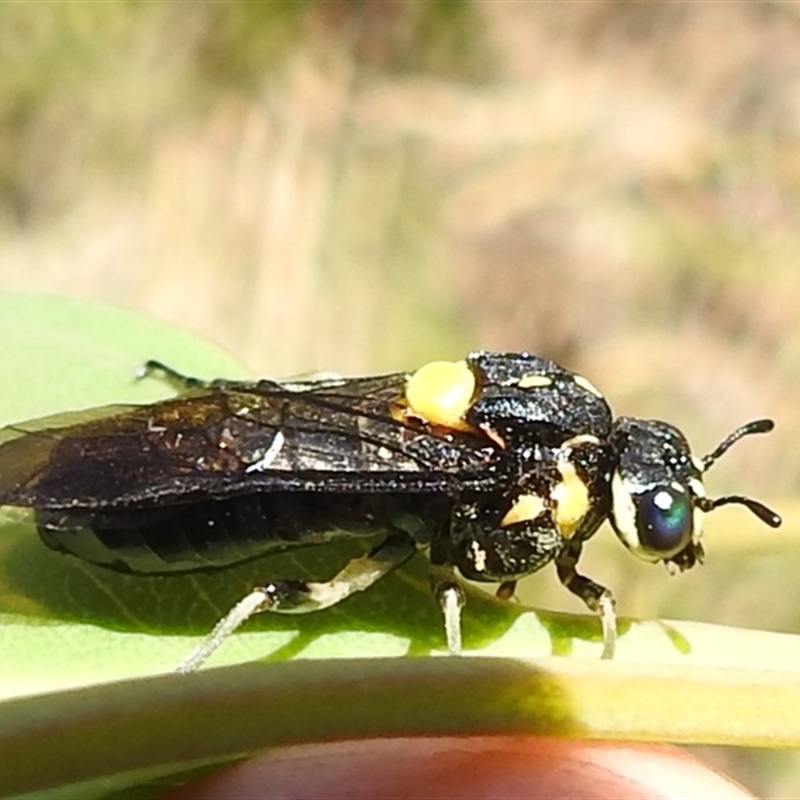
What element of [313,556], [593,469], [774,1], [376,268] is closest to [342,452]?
[313,556]

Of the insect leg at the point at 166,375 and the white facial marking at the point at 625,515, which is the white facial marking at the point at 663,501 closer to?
the white facial marking at the point at 625,515

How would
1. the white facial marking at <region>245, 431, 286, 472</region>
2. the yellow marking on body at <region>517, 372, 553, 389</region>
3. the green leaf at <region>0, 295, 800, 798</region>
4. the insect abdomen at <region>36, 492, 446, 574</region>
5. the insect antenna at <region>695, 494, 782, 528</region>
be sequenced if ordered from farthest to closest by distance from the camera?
the yellow marking on body at <region>517, 372, 553, 389</region> → the insect antenna at <region>695, 494, 782, 528</region> → the white facial marking at <region>245, 431, 286, 472</region> → the insect abdomen at <region>36, 492, 446, 574</region> → the green leaf at <region>0, 295, 800, 798</region>

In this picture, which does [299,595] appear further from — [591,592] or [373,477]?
[591,592]

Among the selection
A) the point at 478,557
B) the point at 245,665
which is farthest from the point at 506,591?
the point at 245,665

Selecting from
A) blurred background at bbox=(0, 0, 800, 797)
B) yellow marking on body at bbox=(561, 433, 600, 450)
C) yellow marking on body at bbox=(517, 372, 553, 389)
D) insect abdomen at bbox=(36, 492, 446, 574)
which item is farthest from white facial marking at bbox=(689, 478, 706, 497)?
blurred background at bbox=(0, 0, 800, 797)

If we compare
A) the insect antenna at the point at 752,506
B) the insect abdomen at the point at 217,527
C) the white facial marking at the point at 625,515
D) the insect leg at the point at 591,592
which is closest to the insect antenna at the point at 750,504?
the insect antenna at the point at 752,506

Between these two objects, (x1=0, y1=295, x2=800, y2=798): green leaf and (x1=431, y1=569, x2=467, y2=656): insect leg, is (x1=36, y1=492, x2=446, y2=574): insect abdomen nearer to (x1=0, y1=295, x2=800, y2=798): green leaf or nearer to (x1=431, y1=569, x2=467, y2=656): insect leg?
(x1=0, y1=295, x2=800, y2=798): green leaf

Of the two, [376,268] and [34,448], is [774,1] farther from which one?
[34,448]

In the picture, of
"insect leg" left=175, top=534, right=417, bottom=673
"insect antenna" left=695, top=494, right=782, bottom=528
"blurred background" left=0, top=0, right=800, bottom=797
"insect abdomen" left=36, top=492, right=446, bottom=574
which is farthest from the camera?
"blurred background" left=0, top=0, right=800, bottom=797
